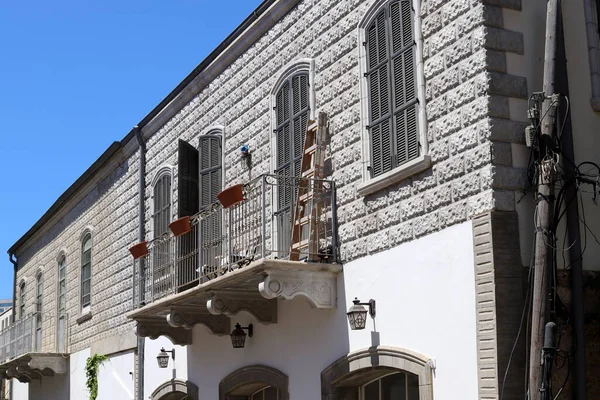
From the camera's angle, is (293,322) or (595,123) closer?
(595,123)

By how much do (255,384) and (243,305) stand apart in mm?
1570

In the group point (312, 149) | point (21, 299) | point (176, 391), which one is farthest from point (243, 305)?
point (21, 299)

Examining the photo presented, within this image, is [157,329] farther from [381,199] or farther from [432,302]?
[432,302]

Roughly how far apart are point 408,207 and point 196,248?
4.96m

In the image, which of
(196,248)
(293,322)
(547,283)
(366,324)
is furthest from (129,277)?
(547,283)

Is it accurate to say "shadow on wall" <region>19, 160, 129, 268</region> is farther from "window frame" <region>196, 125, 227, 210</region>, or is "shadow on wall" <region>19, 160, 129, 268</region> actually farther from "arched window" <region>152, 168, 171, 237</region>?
"window frame" <region>196, 125, 227, 210</region>

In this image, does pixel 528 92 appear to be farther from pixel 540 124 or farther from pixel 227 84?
pixel 227 84

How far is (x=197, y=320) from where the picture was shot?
1458 centimetres

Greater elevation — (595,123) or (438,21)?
(438,21)

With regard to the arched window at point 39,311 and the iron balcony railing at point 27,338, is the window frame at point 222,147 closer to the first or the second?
the iron balcony railing at point 27,338

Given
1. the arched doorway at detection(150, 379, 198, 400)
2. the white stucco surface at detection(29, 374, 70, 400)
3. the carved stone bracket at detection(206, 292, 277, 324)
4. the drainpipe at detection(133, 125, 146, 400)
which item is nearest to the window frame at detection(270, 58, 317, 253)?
the carved stone bracket at detection(206, 292, 277, 324)

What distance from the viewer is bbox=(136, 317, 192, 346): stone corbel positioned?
52.0 ft

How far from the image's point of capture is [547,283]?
8945 mm

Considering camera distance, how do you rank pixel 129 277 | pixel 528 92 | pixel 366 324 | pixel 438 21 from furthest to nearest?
1. pixel 129 277
2. pixel 366 324
3. pixel 438 21
4. pixel 528 92
